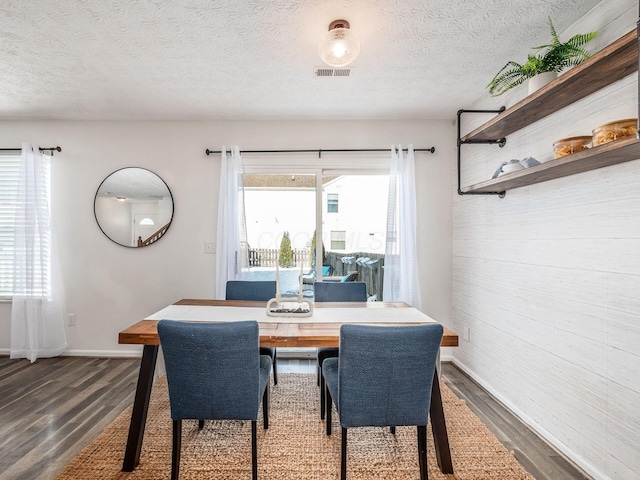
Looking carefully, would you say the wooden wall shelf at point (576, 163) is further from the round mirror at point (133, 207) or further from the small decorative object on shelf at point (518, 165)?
the round mirror at point (133, 207)

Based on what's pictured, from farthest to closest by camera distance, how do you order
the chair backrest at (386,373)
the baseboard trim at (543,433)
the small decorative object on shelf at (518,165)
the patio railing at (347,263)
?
the patio railing at (347,263), the small decorative object on shelf at (518,165), the baseboard trim at (543,433), the chair backrest at (386,373)

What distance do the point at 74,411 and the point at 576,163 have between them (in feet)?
11.2

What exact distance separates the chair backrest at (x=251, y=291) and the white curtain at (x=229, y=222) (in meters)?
0.57

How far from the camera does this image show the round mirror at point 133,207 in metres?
3.52

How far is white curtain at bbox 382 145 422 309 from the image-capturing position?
3.38 m

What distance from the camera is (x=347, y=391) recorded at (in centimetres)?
163

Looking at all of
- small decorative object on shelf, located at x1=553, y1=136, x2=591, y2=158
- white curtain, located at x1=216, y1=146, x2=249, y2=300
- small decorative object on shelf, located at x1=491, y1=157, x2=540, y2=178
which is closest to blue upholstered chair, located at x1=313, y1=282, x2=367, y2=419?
white curtain, located at x1=216, y1=146, x2=249, y2=300

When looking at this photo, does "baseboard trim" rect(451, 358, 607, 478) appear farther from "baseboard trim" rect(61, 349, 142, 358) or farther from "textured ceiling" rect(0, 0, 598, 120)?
"baseboard trim" rect(61, 349, 142, 358)

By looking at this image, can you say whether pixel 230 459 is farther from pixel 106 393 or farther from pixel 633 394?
pixel 633 394

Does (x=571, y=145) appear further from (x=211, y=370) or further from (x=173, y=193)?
(x=173, y=193)

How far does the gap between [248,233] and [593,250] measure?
2.80 m

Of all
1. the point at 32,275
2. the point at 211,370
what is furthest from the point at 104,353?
the point at 211,370

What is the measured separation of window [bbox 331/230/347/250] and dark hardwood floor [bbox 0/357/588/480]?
1.19m

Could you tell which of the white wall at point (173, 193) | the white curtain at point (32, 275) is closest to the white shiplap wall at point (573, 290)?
the white wall at point (173, 193)
